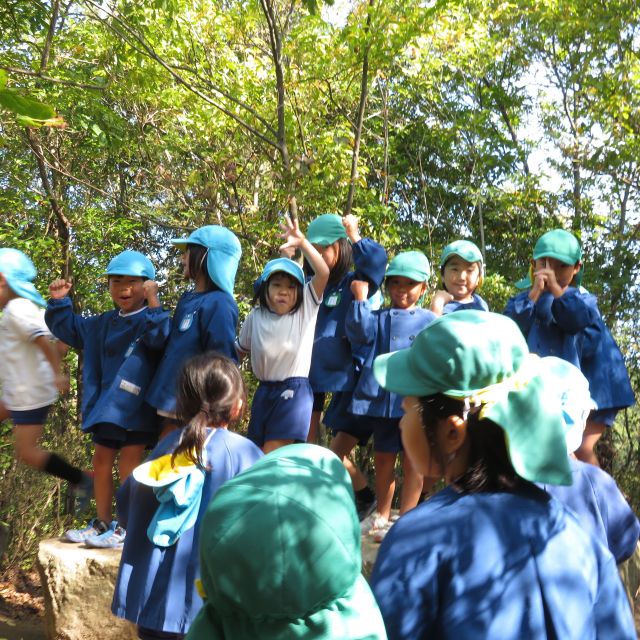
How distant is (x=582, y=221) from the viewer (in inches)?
364

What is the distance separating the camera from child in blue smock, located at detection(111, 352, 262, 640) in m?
2.59

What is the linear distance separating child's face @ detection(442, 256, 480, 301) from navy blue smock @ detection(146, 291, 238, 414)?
1.36 meters

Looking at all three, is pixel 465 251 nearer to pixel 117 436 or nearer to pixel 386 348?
pixel 386 348

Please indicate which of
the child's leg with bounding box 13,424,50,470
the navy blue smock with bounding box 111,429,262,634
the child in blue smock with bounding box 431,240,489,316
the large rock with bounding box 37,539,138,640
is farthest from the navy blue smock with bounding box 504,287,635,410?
the child's leg with bounding box 13,424,50,470

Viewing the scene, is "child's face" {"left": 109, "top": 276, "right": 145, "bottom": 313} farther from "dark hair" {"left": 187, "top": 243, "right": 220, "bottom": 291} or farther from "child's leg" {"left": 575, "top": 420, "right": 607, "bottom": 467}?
"child's leg" {"left": 575, "top": 420, "right": 607, "bottom": 467}

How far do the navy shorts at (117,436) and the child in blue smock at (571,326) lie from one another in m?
2.27

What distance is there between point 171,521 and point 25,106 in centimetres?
145

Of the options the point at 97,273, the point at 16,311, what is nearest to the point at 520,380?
the point at 16,311

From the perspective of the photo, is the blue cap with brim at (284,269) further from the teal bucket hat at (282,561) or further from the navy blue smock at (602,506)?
the teal bucket hat at (282,561)

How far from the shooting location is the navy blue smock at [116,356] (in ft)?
13.8

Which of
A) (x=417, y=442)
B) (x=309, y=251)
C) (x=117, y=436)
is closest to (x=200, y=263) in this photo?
(x=309, y=251)

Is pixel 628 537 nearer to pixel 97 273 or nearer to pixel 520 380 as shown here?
pixel 520 380

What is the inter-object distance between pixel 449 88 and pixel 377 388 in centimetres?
758

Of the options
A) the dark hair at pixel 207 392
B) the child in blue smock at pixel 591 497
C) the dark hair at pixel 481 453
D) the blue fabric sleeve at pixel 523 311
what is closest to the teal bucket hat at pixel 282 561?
the dark hair at pixel 481 453
